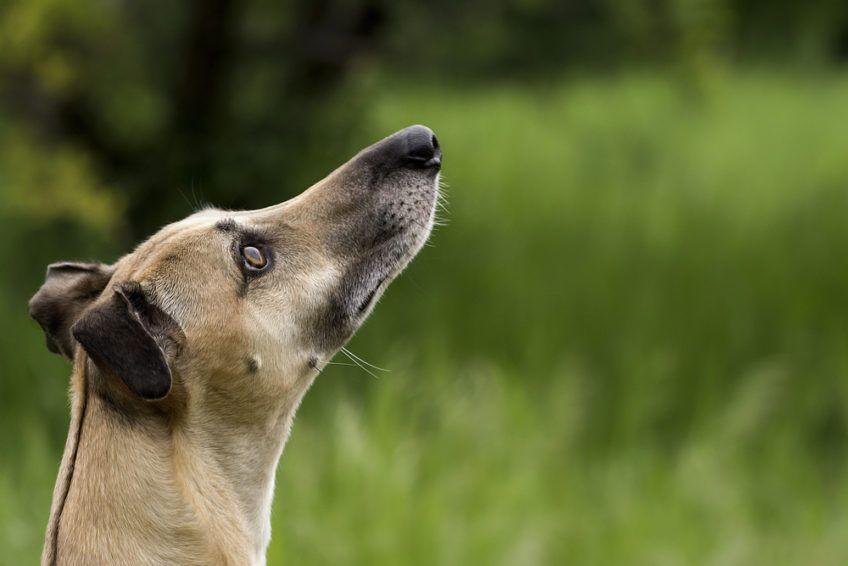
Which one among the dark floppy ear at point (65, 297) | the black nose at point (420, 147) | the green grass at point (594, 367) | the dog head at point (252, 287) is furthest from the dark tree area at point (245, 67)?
the black nose at point (420, 147)

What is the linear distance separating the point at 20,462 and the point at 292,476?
1431 mm

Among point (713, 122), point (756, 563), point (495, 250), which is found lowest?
point (756, 563)

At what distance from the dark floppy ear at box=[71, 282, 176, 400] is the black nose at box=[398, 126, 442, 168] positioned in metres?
1.01

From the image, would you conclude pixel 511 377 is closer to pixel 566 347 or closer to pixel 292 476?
pixel 566 347

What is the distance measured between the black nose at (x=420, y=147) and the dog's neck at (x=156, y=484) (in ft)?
2.75

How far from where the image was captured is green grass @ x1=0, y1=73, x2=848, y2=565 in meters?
5.68

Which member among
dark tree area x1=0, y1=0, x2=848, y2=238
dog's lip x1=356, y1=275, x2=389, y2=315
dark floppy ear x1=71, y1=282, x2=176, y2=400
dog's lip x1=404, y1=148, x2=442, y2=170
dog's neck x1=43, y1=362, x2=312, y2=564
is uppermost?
dark tree area x1=0, y1=0, x2=848, y2=238

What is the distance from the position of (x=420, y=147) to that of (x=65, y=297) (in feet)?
3.80

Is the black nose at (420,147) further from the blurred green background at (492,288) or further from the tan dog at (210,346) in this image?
the blurred green background at (492,288)

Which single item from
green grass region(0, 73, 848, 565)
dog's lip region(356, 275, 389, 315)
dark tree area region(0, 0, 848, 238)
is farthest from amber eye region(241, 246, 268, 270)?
dark tree area region(0, 0, 848, 238)

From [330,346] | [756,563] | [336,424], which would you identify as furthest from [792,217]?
[330,346]

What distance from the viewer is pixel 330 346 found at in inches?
144

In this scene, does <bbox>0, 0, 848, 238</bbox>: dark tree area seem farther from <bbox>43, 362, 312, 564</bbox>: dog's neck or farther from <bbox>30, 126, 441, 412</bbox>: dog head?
<bbox>43, 362, 312, 564</bbox>: dog's neck

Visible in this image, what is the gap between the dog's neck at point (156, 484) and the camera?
3203 mm
